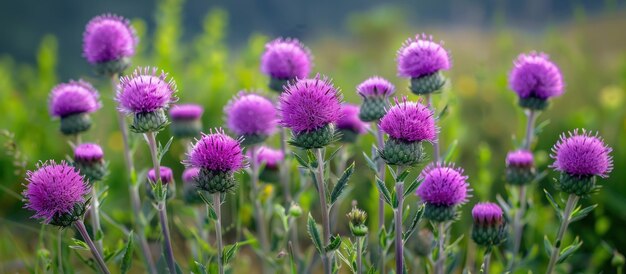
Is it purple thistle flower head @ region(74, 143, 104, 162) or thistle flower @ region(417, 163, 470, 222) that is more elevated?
purple thistle flower head @ region(74, 143, 104, 162)

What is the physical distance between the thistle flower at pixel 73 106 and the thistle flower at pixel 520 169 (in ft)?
7.70

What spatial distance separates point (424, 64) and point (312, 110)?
0.89m

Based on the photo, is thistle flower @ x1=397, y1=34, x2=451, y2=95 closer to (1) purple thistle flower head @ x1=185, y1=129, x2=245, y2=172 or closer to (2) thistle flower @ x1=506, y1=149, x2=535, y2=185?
(2) thistle flower @ x1=506, y1=149, x2=535, y2=185

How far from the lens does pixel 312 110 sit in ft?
7.84

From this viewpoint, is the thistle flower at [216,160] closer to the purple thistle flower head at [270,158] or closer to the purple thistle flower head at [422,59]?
the purple thistle flower head at [422,59]

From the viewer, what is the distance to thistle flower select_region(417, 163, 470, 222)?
2.73 meters

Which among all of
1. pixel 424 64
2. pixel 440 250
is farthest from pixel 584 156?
pixel 424 64

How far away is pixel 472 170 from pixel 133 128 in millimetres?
4720

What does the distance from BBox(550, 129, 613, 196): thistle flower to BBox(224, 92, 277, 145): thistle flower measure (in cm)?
153

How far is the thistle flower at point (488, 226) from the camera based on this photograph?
2.87 m

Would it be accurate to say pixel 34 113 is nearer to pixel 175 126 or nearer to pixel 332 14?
pixel 175 126

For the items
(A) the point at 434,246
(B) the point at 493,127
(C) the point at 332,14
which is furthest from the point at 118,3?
(A) the point at 434,246

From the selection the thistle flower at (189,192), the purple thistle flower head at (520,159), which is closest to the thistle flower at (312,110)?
the thistle flower at (189,192)

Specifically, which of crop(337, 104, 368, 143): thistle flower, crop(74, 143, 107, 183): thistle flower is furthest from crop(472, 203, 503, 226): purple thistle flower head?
crop(74, 143, 107, 183): thistle flower
